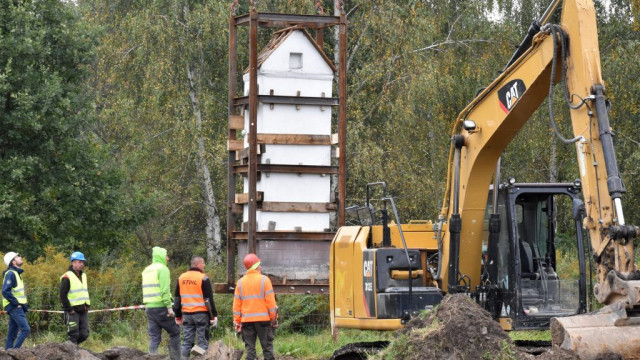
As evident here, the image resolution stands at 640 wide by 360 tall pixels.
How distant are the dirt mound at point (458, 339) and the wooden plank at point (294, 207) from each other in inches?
178

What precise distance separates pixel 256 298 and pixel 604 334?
14.1 feet

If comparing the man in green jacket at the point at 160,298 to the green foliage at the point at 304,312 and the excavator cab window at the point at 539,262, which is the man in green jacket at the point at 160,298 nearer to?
the excavator cab window at the point at 539,262

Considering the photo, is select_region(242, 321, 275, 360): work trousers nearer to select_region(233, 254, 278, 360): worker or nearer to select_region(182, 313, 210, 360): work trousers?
select_region(233, 254, 278, 360): worker

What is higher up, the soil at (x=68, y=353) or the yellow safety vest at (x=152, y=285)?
the yellow safety vest at (x=152, y=285)

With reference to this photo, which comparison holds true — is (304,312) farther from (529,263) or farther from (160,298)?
(529,263)

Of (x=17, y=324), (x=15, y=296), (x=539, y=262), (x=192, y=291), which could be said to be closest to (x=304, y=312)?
(x=17, y=324)

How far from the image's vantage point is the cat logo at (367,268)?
11.5 m

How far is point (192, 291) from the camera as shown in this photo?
12414mm

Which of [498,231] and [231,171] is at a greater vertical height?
[231,171]

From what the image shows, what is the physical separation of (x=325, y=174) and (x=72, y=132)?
328 inches

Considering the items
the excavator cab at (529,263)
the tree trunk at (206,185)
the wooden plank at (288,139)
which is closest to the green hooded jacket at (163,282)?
the wooden plank at (288,139)

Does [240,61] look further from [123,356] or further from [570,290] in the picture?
[570,290]

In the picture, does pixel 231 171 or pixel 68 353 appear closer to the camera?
pixel 68 353

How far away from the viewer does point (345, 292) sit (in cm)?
1212
